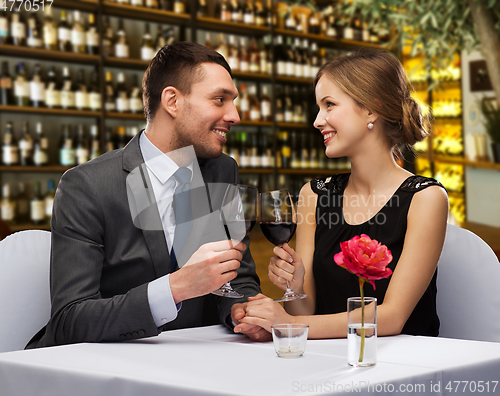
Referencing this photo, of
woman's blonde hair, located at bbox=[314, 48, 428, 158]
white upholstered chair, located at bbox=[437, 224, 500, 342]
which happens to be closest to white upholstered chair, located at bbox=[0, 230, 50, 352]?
woman's blonde hair, located at bbox=[314, 48, 428, 158]

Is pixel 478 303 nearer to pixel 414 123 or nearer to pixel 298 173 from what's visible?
pixel 414 123

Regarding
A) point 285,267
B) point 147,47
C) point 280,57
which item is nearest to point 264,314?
point 285,267

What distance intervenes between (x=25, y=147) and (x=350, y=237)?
261 centimetres

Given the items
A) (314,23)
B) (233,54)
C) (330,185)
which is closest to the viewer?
(330,185)

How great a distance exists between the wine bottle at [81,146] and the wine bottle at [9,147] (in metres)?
0.37

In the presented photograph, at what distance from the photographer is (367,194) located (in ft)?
5.02

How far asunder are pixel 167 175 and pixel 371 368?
32.7 inches

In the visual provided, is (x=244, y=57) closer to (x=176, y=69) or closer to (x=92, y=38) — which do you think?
(x=92, y=38)

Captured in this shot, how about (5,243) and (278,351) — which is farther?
(5,243)

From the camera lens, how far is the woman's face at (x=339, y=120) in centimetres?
147

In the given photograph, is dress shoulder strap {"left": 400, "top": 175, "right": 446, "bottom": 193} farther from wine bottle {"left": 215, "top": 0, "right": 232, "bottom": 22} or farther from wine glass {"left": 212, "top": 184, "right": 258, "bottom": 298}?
wine bottle {"left": 215, "top": 0, "right": 232, "bottom": 22}

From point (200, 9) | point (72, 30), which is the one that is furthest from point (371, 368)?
point (200, 9)

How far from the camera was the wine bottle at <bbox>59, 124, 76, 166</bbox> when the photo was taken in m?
3.49

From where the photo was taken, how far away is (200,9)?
13.3ft
